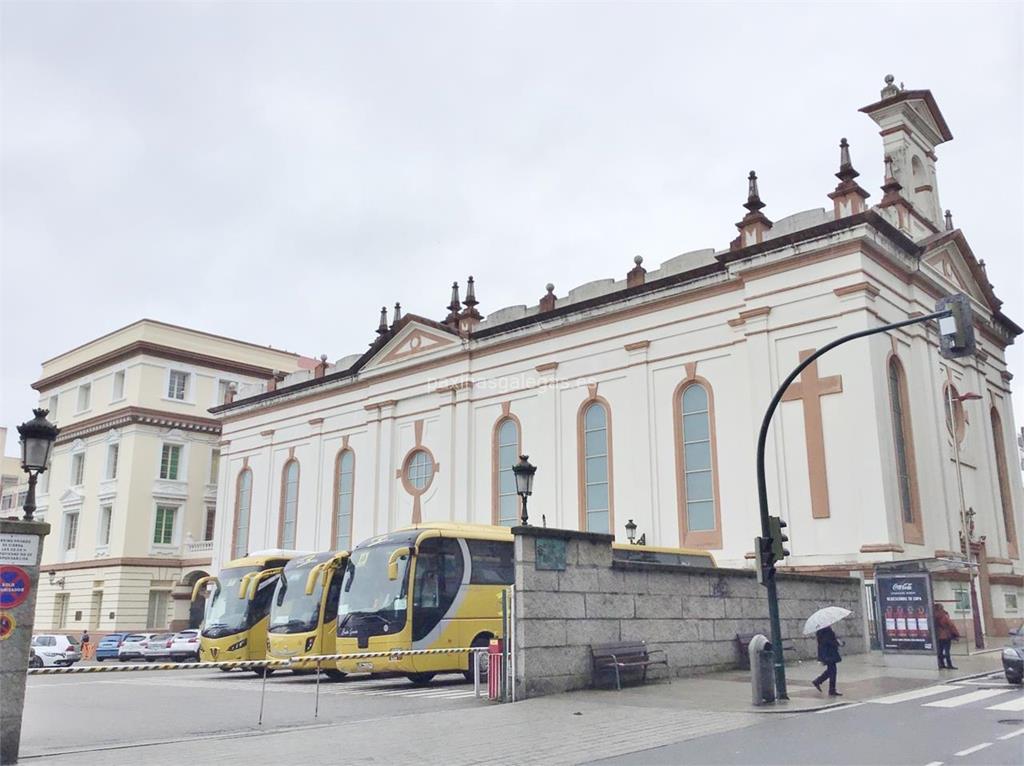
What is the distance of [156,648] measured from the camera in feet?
124

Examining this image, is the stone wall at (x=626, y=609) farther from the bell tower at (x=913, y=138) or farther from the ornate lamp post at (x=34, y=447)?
the bell tower at (x=913, y=138)

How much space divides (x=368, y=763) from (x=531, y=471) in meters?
9.34

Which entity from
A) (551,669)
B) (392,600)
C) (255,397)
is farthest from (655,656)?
(255,397)

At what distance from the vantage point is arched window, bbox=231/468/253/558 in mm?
45969

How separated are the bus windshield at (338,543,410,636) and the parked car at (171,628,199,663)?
60.1ft

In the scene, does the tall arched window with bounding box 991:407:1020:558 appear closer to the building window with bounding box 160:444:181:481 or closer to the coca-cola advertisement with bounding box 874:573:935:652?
the coca-cola advertisement with bounding box 874:573:935:652

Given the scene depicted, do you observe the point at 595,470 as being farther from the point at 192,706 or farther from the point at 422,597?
the point at 192,706

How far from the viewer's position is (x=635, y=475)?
31031mm

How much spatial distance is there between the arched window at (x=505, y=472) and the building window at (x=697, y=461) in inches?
282

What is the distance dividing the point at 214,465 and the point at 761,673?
42646 millimetres

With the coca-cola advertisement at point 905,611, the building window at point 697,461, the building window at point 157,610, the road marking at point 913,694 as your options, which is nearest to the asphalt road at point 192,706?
the road marking at point 913,694

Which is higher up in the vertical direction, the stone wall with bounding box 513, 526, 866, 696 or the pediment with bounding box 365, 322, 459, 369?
the pediment with bounding box 365, 322, 459, 369

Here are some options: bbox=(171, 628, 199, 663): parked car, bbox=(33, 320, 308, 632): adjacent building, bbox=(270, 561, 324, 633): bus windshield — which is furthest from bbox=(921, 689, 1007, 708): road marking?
bbox=(33, 320, 308, 632): adjacent building

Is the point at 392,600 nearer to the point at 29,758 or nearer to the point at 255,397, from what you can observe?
the point at 29,758
